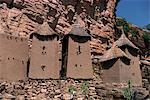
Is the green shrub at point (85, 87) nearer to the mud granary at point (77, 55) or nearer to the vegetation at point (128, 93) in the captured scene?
the mud granary at point (77, 55)

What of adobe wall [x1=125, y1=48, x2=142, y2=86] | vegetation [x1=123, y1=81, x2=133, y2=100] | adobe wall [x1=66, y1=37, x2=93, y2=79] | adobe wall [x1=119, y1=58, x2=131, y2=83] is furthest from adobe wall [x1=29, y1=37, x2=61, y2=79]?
adobe wall [x1=125, y1=48, x2=142, y2=86]

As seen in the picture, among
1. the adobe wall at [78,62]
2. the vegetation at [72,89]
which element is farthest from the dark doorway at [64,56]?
the vegetation at [72,89]

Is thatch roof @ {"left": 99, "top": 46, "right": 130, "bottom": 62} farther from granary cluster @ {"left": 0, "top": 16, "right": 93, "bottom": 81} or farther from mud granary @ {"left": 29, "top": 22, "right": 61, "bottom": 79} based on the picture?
mud granary @ {"left": 29, "top": 22, "right": 61, "bottom": 79}

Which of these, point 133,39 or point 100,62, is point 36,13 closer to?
point 100,62

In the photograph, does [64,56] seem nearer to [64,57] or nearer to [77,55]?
[64,57]

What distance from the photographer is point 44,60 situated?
33.2 metres

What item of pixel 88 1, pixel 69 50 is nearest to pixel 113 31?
pixel 88 1

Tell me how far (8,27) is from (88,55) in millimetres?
9039

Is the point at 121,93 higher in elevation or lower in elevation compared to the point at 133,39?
lower

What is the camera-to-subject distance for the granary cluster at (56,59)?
3180 centimetres

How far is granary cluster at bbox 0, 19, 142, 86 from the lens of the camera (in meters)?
31.8

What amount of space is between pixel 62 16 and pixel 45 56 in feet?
28.9

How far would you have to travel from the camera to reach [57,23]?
40000mm

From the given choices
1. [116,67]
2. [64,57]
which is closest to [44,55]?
[64,57]
